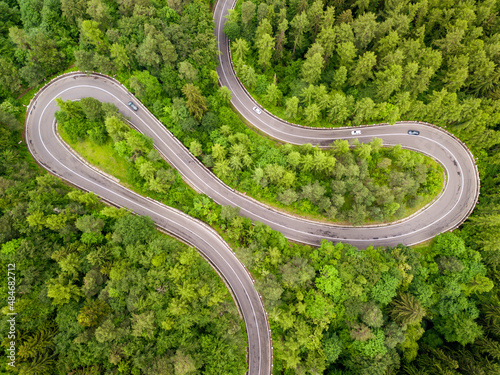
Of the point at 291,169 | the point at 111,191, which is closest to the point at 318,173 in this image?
the point at 291,169

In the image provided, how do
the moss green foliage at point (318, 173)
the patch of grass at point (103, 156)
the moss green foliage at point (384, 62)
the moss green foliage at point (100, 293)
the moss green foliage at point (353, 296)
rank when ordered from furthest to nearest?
the moss green foliage at point (384, 62) → the patch of grass at point (103, 156) → the moss green foliage at point (318, 173) → the moss green foliage at point (353, 296) → the moss green foliage at point (100, 293)

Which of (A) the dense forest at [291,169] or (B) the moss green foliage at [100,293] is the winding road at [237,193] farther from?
(B) the moss green foliage at [100,293]

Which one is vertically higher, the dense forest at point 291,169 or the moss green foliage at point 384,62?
the moss green foliage at point 384,62

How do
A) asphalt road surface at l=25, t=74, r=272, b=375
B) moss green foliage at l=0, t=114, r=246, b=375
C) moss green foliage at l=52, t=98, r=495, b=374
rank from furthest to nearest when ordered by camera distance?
1. asphalt road surface at l=25, t=74, r=272, b=375
2. moss green foliage at l=52, t=98, r=495, b=374
3. moss green foliage at l=0, t=114, r=246, b=375

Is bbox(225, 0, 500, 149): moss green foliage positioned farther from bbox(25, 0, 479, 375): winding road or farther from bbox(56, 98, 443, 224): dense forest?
bbox(56, 98, 443, 224): dense forest

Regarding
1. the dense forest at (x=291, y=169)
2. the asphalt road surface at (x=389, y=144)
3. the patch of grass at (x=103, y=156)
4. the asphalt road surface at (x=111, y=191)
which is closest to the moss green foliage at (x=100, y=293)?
the asphalt road surface at (x=111, y=191)

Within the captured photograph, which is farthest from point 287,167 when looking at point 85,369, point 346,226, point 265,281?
point 85,369

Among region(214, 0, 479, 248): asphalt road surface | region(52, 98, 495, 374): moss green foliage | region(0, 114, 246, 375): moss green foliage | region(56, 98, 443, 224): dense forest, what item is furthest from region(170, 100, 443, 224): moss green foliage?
region(0, 114, 246, 375): moss green foliage

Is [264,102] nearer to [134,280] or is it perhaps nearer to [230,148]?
[230,148]
